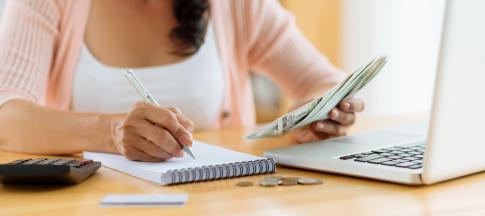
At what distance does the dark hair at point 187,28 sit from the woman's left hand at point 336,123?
0.49m

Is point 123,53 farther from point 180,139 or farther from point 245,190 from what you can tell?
point 245,190

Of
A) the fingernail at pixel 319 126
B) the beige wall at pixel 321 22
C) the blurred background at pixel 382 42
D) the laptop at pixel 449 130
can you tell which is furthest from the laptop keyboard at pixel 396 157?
the beige wall at pixel 321 22

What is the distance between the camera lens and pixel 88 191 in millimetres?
900

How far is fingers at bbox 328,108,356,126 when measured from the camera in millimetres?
1258

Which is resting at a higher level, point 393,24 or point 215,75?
point 393,24

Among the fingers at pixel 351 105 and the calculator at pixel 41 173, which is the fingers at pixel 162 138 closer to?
the calculator at pixel 41 173

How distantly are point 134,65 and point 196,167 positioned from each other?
0.77 meters

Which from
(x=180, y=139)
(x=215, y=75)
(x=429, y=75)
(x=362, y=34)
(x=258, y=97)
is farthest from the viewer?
(x=258, y=97)

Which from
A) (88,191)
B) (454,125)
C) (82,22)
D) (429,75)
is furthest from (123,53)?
(429,75)

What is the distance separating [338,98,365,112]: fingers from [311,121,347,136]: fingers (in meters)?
0.04

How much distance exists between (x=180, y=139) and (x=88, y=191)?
0.17 metres

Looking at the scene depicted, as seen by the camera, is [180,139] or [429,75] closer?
[180,139]

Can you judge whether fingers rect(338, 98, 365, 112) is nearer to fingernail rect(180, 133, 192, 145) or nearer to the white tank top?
fingernail rect(180, 133, 192, 145)

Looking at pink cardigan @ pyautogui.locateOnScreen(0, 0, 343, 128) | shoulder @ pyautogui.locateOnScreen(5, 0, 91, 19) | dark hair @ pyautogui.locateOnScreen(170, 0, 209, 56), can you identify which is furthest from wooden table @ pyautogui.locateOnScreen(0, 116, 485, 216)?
dark hair @ pyautogui.locateOnScreen(170, 0, 209, 56)
